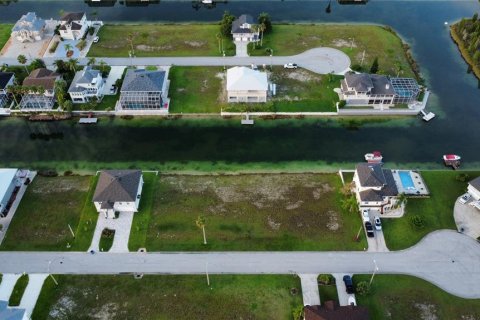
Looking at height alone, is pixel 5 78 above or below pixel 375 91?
below

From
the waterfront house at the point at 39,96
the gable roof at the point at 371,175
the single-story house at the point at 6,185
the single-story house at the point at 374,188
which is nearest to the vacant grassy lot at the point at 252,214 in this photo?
the single-story house at the point at 374,188

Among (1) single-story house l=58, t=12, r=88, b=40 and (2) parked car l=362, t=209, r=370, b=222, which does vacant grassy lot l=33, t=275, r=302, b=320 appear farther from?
(1) single-story house l=58, t=12, r=88, b=40

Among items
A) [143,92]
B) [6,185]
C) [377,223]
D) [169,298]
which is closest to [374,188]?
[377,223]

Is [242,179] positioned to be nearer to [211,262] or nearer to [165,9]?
[211,262]

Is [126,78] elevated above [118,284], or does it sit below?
above

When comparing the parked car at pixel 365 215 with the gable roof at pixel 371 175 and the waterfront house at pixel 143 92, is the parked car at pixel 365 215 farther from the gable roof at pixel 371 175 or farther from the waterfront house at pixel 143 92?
the waterfront house at pixel 143 92

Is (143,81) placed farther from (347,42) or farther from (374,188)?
(347,42)

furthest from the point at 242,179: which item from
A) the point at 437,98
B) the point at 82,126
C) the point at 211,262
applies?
the point at 437,98
